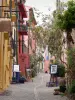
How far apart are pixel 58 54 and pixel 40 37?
9.57 m

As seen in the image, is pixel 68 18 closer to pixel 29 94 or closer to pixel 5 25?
pixel 5 25

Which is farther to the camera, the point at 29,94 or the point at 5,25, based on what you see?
the point at 29,94

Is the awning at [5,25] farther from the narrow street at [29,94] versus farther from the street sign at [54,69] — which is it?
the street sign at [54,69]

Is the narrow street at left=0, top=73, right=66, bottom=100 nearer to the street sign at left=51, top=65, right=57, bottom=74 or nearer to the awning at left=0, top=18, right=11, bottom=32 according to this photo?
the street sign at left=51, top=65, right=57, bottom=74

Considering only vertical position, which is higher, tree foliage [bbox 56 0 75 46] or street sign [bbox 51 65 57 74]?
tree foliage [bbox 56 0 75 46]

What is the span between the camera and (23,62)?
43.5m

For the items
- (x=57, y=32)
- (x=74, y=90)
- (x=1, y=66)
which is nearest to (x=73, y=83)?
(x=74, y=90)

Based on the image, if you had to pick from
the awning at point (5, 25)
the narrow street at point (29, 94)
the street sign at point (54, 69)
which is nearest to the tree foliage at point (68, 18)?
the narrow street at point (29, 94)

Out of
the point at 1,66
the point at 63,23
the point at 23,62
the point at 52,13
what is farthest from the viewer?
the point at 23,62

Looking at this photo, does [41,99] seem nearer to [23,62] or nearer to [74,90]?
[74,90]

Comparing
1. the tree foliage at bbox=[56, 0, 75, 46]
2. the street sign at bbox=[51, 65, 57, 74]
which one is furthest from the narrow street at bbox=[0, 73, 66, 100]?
the tree foliage at bbox=[56, 0, 75, 46]

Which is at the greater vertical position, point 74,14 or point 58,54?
point 74,14

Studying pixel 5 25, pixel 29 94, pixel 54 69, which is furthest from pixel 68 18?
pixel 54 69

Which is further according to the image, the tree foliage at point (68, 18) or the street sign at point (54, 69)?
the street sign at point (54, 69)
